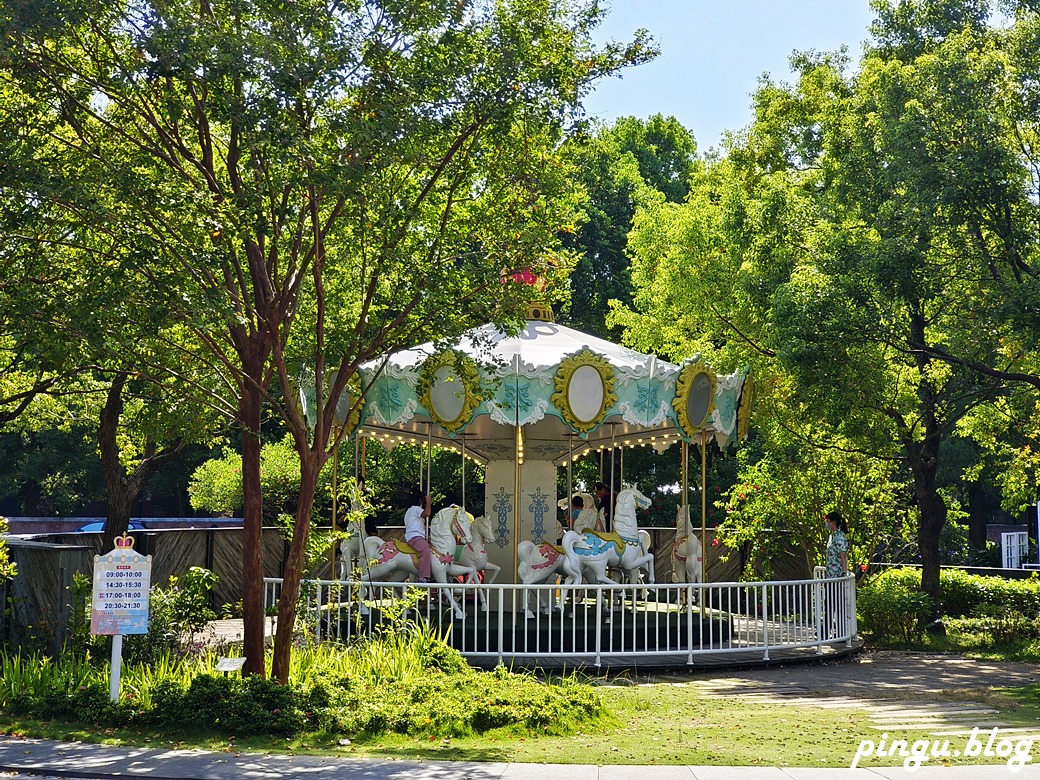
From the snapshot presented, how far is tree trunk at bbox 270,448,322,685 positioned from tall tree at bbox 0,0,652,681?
0.02m

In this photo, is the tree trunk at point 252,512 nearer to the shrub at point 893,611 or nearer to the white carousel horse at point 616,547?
the white carousel horse at point 616,547

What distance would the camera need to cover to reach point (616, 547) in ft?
53.3

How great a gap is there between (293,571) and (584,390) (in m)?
5.30

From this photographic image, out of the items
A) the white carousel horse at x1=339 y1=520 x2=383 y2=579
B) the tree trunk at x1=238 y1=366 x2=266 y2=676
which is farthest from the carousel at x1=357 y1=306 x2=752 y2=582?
the tree trunk at x1=238 y1=366 x2=266 y2=676

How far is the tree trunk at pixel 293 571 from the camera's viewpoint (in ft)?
34.7

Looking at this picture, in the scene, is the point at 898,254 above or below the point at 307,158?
above

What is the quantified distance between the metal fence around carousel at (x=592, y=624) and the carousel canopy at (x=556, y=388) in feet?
7.58

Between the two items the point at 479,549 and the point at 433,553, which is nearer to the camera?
the point at 433,553

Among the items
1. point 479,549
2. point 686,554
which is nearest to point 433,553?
point 479,549

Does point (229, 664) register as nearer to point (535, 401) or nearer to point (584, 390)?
point (535, 401)

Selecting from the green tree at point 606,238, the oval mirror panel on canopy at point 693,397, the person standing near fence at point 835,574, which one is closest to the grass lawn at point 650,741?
the person standing near fence at point 835,574

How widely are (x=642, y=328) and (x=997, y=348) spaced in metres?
9.12

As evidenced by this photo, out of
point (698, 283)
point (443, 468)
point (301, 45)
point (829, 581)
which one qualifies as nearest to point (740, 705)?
point (829, 581)

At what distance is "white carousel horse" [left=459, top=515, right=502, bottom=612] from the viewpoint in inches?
644
